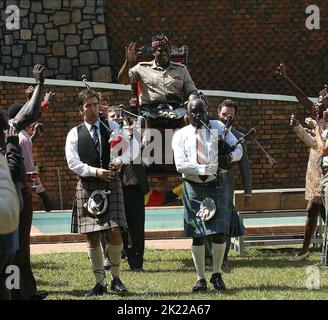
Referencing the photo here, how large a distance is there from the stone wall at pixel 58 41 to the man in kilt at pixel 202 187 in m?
12.4

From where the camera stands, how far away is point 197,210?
10.8m

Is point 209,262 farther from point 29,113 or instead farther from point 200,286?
point 29,113

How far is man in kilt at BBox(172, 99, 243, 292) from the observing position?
35.0 ft

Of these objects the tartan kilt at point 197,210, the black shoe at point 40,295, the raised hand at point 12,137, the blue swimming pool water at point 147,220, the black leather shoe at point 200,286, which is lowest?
the blue swimming pool water at point 147,220

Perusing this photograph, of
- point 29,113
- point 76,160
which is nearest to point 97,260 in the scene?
point 76,160

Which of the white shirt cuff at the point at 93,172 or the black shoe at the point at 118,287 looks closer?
the white shirt cuff at the point at 93,172

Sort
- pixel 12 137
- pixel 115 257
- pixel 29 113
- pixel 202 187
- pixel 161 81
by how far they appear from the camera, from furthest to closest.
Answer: pixel 161 81, pixel 202 187, pixel 115 257, pixel 29 113, pixel 12 137

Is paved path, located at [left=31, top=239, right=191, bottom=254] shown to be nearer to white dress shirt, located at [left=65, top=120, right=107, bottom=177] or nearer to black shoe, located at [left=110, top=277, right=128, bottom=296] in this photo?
black shoe, located at [left=110, top=277, right=128, bottom=296]

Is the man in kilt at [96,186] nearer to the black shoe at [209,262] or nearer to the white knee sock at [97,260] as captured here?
the white knee sock at [97,260]

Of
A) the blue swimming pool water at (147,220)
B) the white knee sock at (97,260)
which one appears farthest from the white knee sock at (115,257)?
the blue swimming pool water at (147,220)

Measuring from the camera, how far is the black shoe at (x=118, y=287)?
34.2 ft

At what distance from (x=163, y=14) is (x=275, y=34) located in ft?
7.92

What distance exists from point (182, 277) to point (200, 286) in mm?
1190
